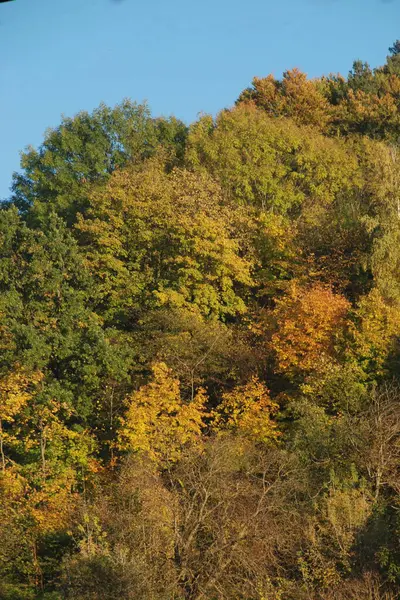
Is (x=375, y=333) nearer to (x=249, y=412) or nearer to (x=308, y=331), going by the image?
(x=308, y=331)

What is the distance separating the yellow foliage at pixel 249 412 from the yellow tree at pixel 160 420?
88 centimetres

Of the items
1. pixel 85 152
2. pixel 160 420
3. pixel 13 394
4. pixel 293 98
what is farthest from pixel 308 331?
pixel 293 98

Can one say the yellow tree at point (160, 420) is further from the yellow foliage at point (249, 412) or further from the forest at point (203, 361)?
the yellow foliage at point (249, 412)

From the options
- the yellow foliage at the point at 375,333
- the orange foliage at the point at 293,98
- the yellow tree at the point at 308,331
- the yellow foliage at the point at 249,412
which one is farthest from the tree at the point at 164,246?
the orange foliage at the point at 293,98

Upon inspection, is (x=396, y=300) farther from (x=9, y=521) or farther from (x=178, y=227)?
(x=9, y=521)

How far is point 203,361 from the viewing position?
3241cm

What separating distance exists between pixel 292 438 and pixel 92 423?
740cm

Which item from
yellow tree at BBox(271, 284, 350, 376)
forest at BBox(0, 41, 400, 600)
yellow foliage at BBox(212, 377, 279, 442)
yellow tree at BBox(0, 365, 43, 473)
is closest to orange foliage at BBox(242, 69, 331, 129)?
forest at BBox(0, 41, 400, 600)

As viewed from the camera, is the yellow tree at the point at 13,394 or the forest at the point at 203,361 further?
the yellow tree at the point at 13,394

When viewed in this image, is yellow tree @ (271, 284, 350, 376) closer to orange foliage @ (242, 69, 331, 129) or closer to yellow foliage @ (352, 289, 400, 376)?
yellow foliage @ (352, 289, 400, 376)

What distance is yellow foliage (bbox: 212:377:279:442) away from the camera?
28781 millimetres

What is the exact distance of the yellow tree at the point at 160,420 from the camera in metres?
27.2

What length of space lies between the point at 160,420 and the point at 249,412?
3.02 metres

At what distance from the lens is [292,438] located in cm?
2705
